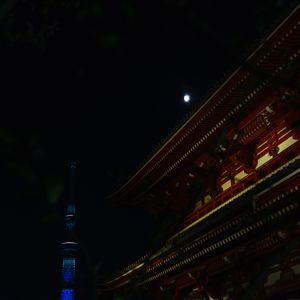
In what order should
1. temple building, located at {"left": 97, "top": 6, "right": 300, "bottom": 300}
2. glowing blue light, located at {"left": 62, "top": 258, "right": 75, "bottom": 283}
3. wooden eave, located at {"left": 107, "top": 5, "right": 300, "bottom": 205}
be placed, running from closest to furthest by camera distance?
temple building, located at {"left": 97, "top": 6, "right": 300, "bottom": 300} → wooden eave, located at {"left": 107, "top": 5, "right": 300, "bottom": 205} → glowing blue light, located at {"left": 62, "top": 258, "right": 75, "bottom": 283}

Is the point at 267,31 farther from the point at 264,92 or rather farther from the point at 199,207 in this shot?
the point at 199,207

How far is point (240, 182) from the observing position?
1236cm

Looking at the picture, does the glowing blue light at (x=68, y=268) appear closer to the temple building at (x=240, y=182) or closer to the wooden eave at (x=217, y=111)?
the wooden eave at (x=217, y=111)

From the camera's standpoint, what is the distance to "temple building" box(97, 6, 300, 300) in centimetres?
912

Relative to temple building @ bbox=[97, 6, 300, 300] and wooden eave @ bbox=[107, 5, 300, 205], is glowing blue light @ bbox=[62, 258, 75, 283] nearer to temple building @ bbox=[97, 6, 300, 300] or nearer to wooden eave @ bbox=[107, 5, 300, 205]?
wooden eave @ bbox=[107, 5, 300, 205]

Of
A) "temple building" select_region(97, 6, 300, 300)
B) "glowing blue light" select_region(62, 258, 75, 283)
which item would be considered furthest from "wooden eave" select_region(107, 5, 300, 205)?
"glowing blue light" select_region(62, 258, 75, 283)

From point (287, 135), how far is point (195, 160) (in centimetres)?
379

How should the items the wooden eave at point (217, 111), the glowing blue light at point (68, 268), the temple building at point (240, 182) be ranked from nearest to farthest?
the temple building at point (240, 182)
the wooden eave at point (217, 111)
the glowing blue light at point (68, 268)

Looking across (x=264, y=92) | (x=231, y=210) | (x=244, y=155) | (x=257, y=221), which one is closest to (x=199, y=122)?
(x=244, y=155)

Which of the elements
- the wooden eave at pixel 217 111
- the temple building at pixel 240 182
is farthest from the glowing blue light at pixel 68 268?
the temple building at pixel 240 182

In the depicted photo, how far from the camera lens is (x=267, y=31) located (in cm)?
952

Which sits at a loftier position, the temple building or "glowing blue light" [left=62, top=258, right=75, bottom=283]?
"glowing blue light" [left=62, top=258, right=75, bottom=283]

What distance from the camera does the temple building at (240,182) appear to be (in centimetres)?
912

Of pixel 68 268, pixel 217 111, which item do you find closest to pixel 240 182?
pixel 217 111
